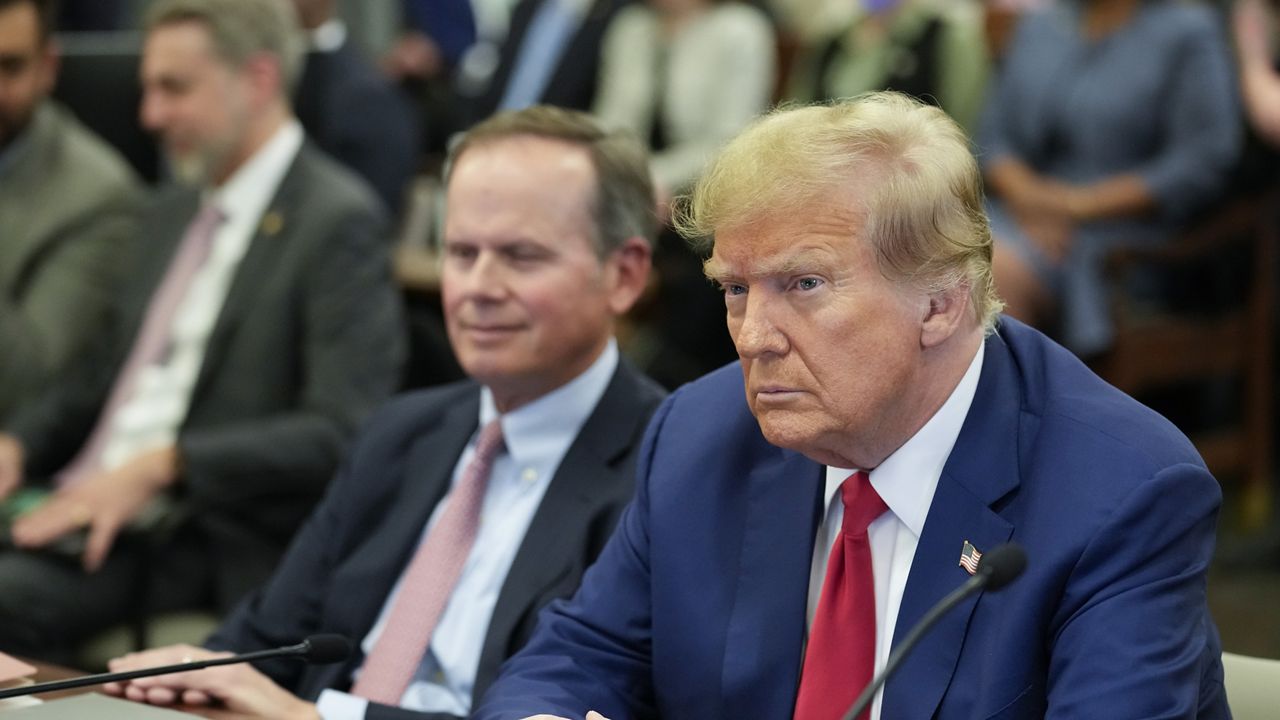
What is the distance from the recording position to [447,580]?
2299 millimetres

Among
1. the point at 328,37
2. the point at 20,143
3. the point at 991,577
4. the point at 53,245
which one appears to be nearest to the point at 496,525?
the point at 991,577

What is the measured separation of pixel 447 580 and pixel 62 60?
2755mm

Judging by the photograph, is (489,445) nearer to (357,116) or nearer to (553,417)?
(553,417)

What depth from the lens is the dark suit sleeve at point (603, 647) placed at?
1.88m

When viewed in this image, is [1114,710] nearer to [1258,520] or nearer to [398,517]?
[398,517]

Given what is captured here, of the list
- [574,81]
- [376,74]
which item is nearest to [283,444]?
[376,74]

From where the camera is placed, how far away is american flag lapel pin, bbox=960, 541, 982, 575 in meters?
1.66

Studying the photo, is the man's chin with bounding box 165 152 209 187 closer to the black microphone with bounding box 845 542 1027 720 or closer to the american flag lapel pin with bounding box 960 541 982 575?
the american flag lapel pin with bounding box 960 541 982 575

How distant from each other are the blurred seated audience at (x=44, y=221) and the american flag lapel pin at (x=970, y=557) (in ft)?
8.07

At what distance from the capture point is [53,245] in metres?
3.64

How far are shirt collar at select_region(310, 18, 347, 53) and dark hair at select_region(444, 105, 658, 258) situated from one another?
8.42ft

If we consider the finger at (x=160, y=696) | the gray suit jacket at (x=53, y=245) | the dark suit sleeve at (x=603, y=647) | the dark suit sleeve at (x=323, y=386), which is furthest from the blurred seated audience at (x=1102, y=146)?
the finger at (x=160, y=696)

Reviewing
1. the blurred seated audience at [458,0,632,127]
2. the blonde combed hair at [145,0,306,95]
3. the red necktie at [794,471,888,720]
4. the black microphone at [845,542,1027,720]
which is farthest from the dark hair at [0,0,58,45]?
the black microphone at [845,542,1027,720]

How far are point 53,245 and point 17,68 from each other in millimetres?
477
